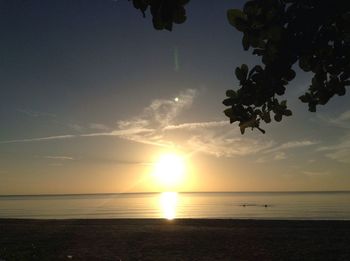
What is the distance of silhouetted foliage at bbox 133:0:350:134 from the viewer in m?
3.34

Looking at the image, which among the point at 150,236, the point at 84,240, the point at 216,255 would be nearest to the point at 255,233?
the point at 150,236

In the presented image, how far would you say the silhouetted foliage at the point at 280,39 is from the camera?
10.9 ft

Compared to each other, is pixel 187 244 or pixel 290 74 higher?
pixel 290 74

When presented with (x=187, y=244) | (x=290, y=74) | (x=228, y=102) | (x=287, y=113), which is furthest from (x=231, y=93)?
(x=187, y=244)

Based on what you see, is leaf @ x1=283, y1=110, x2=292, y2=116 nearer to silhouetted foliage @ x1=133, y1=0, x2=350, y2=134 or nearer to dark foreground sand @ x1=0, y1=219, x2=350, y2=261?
silhouetted foliage @ x1=133, y1=0, x2=350, y2=134

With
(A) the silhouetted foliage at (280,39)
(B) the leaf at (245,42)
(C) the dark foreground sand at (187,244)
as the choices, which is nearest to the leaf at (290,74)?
(A) the silhouetted foliage at (280,39)

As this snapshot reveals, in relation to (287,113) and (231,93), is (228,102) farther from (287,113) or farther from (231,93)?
(287,113)

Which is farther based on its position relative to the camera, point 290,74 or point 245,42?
point 290,74

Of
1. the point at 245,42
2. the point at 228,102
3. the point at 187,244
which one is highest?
the point at 245,42

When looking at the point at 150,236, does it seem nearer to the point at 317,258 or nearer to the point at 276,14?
the point at 317,258

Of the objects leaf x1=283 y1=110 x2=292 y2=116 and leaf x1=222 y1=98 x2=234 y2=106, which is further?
leaf x1=283 y1=110 x2=292 y2=116

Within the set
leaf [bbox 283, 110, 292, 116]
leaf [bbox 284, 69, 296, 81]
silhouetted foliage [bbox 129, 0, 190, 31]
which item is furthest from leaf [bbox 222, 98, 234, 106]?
silhouetted foliage [bbox 129, 0, 190, 31]

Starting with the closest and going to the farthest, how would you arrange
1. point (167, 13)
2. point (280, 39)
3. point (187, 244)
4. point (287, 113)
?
point (167, 13)
point (280, 39)
point (287, 113)
point (187, 244)

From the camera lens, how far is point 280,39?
3.62 metres
